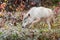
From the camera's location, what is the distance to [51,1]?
54.0 feet

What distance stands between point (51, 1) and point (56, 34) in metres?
6.75

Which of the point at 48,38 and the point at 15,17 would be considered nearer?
the point at 48,38

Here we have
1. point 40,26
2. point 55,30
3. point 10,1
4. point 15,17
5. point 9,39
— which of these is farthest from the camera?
point 10,1

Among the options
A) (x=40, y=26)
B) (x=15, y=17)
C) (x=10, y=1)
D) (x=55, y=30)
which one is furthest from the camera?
(x=10, y=1)

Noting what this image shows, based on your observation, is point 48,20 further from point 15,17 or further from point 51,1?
point 51,1

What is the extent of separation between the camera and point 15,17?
1206 centimetres

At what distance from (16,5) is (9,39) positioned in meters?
6.53

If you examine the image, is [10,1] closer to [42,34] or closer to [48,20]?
[48,20]

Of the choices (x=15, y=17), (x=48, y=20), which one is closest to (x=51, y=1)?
(x=15, y=17)

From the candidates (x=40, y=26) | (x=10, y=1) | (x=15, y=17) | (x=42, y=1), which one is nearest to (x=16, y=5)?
(x=10, y=1)

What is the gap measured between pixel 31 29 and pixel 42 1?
643cm

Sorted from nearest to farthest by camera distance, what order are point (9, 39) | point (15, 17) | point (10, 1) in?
point (9, 39)
point (15, 17)
point (10, 1)

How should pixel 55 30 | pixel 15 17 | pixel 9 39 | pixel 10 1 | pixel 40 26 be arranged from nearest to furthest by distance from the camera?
1. pixel 9 39
2. pixel 55 30
3. pixel 40 26
4. pixel 15 17
5. pixel 10 1

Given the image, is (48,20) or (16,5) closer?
(48,20)
